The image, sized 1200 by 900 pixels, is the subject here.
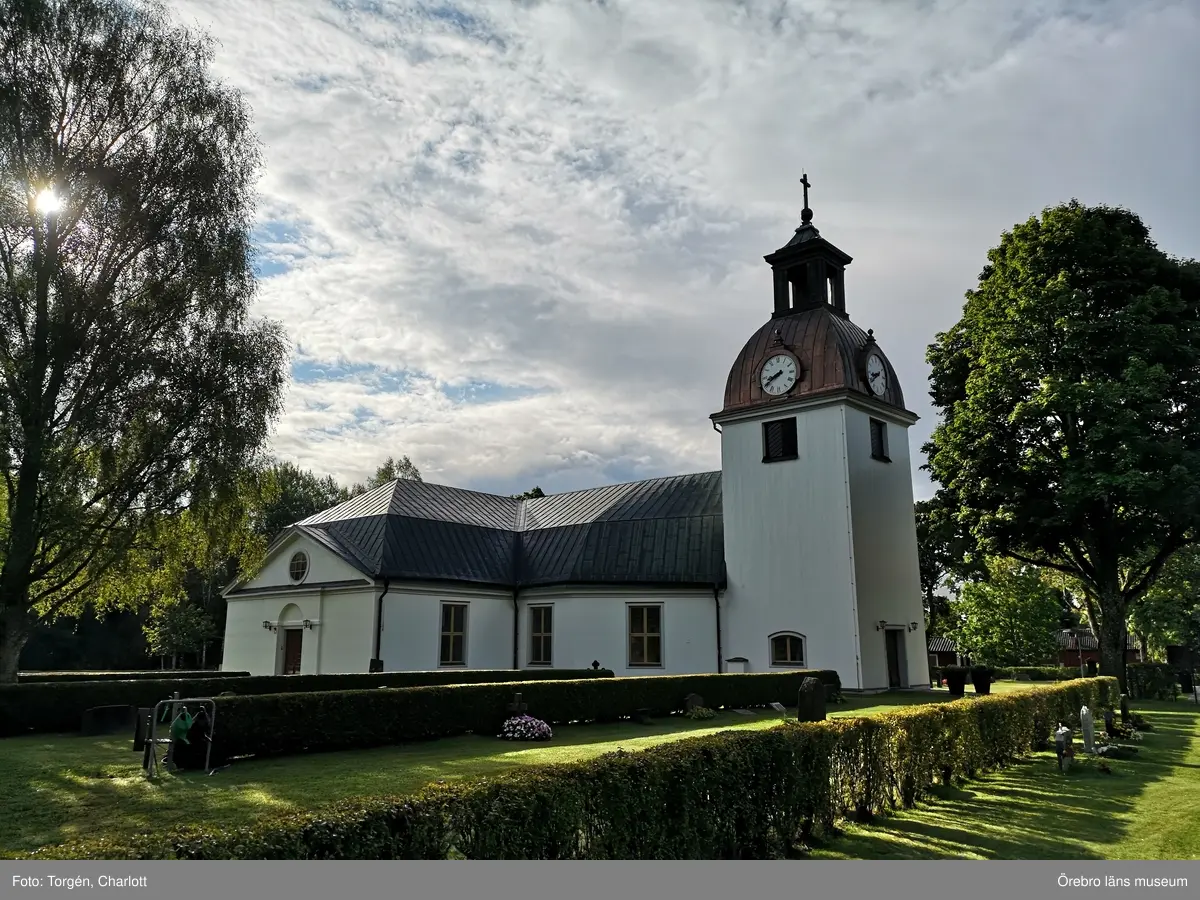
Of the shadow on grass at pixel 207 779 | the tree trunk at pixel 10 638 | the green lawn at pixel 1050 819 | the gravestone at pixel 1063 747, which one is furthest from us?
the tree trunk at pixel 10 638

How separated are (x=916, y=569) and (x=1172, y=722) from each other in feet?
26.2

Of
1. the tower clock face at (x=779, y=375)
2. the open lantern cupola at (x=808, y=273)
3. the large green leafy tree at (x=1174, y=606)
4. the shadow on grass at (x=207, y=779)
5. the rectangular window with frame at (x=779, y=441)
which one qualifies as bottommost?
the shadow on grass at (x=207, y=779)

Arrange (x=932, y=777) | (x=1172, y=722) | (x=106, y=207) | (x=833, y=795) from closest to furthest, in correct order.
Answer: (x=833, y=795) → (x=932, y=777) → (x=106, y=207) → (x=1172, y=722)

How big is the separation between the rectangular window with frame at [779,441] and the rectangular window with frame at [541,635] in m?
9.05

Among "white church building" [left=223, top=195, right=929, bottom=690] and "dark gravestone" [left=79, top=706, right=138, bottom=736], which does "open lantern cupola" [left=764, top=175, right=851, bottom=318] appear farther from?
"dark gravestone" [left=79, top=706, right=138, bottom=736]

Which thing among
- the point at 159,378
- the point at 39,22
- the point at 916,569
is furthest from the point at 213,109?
the point at 916,569

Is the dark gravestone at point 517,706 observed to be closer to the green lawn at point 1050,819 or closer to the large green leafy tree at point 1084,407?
the green lawn at point 1050,819

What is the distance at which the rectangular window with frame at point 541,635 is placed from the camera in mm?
28086

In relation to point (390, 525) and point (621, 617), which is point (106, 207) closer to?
point (390, 525)

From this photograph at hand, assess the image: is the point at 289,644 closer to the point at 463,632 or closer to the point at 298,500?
the point at 463,632

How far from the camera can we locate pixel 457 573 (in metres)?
27.5

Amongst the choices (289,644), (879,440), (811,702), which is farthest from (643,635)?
(811,702)

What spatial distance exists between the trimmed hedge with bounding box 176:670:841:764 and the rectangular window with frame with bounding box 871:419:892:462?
307 inches

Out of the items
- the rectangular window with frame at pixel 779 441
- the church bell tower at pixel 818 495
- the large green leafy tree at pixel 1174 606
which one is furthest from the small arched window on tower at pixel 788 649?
the large green leafy tree at pixel 1174 606
